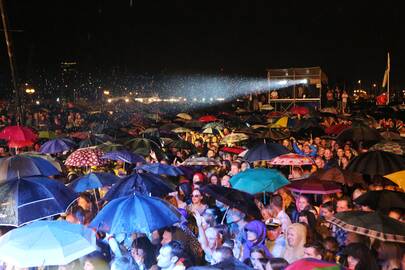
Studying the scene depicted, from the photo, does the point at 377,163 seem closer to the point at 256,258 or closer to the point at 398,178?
the point at 398,178

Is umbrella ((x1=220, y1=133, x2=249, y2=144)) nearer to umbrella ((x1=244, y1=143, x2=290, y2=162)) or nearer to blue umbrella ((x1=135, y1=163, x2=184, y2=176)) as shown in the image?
umbrella ((x1=244, y1=143, x2=290, y2=162))

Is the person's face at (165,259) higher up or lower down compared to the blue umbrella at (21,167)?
lower down

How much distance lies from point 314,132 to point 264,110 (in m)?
15.9

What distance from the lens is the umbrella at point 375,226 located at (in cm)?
510

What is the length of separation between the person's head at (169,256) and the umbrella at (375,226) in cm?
183

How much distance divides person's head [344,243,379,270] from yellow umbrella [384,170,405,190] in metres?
3.29

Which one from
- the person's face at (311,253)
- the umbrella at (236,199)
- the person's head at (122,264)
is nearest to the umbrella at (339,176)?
the umbrella at (236,199)

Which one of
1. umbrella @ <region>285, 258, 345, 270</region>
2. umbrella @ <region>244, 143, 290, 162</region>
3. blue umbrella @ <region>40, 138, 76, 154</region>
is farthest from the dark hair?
blue umbrella @ <region>40, 138, 76, 154</region>

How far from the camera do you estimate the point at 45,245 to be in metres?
4.41

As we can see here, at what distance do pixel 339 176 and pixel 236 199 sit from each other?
2.77 m

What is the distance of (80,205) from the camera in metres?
7.55

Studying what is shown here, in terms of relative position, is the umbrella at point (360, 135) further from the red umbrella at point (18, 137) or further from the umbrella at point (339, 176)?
the red umbrella at point (18, 137)

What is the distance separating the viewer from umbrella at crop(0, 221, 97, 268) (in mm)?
4309

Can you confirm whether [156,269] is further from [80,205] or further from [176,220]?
[80,205]
